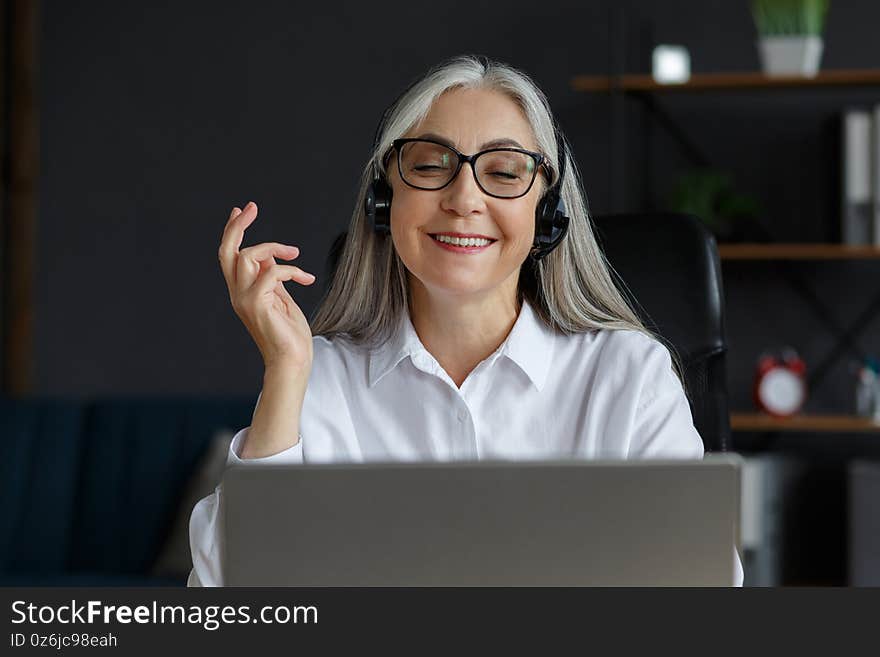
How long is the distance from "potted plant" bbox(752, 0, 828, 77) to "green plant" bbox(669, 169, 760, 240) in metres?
0.33

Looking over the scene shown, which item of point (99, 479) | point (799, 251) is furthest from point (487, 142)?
point (99, 479)

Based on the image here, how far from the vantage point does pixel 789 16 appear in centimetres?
318

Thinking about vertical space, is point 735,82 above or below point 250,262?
above

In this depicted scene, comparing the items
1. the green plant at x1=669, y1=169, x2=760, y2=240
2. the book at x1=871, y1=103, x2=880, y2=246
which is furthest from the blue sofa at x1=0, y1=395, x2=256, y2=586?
the book at x1=871, y1=103, x2=880, y2=246

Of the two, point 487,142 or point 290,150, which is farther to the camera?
point 290,150

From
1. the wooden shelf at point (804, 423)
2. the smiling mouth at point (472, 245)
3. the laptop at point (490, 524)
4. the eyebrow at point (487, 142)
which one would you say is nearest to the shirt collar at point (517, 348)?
the smiling mouth at point (472, 245)

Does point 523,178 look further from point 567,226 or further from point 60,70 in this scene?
point 60,70

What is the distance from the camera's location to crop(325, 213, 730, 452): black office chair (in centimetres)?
154

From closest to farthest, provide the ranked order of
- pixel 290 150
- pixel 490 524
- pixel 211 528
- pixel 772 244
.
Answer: pixel 490 524
pixel 211 528
pixel 772 244
pixel 290 150

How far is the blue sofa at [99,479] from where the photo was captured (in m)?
3.39

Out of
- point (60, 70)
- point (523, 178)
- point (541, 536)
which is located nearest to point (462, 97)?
point (523, 178)

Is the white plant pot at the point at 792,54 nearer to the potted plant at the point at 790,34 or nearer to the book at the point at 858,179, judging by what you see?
the potted plant at the point at 790,34

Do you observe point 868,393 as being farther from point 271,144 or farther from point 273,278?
point 273,278

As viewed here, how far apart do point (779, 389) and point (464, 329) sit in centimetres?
199
